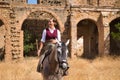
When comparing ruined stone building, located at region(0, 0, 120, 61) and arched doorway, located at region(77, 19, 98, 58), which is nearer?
ruined stone building, located at region(0, 0, 120, 61)

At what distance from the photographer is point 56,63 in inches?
241

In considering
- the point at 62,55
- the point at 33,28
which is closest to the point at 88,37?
the point at 33,28

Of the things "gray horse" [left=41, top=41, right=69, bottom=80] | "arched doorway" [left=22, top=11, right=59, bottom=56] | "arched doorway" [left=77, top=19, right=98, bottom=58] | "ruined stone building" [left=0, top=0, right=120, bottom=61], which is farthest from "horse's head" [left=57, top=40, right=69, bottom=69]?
"arched doorway" [left=77, top=19, right=98, bottom=58]

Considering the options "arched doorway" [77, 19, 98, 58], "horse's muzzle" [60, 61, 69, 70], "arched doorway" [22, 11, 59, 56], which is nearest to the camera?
"horse's muzzle" [60, 61, 69, 70]

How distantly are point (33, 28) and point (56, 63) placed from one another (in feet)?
61.3

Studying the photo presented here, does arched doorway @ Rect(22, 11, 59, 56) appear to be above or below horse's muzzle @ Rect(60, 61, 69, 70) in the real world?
below

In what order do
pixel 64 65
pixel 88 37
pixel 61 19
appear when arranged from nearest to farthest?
pixel 64 65 < pixel 61 19 < pixel 88 37

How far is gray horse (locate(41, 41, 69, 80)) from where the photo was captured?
5.79 metres

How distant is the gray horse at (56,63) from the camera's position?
228 inches

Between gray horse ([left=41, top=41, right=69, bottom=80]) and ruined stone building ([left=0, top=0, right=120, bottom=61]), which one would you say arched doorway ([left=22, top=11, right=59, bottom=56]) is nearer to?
ruined stone building ([left=0, top=0, right=120, bottom=61])

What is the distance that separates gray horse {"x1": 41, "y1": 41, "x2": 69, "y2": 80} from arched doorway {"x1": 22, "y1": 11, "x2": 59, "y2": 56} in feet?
52.0

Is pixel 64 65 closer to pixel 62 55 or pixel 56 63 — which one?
pixel 62 55

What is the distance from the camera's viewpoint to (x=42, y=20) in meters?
24.3

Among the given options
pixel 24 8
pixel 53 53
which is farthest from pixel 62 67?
pixel 24 8
